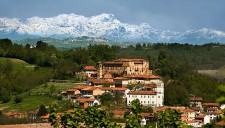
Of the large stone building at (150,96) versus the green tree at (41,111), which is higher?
the large stone building at (150,96)

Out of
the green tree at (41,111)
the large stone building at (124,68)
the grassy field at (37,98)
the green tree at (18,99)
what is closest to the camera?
the green tree at (41,111)

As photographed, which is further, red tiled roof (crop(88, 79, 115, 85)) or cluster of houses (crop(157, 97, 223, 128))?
red tiled roof (crop(88, 79, 115, 85))

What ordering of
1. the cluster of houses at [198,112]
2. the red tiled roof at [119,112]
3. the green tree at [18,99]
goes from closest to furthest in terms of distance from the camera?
the red tiled roof at [119,112], the cluster of houses at [198,112], the green tree at [18,99]

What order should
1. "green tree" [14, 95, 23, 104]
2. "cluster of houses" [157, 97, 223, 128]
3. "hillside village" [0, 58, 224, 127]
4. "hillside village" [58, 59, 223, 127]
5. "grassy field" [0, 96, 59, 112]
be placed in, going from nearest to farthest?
1. "cluster of houses" [157, 97, 223, 128]
2. "hillside village" [0, 58, 224, 127]
3. "hillside village" [58, 59, 223, 127]
4. "grassy field" [0, 96, 59, 112]
5. "green tree" [14, 95, 23, 104]

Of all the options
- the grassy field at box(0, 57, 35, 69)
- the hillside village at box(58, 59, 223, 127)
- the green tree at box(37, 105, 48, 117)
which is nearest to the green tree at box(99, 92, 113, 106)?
the hillside village at box(58, 59, 223, 127)

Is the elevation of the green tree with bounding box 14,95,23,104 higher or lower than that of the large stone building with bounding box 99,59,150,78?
lower

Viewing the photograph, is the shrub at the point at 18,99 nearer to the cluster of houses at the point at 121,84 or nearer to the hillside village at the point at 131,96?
the hillside village at the point at 131,96

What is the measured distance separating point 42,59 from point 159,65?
21.6 metres

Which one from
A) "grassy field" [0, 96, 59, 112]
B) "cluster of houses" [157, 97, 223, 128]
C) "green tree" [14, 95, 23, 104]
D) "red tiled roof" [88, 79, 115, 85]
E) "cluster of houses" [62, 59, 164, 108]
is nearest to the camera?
"cluster of houses" [157, 97, 223, 128]

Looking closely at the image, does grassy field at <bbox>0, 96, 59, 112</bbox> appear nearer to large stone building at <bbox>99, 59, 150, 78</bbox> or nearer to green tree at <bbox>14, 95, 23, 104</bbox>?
green tree at <bbox>14, 95, 23, 104</bbox>

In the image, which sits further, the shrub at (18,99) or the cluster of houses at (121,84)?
the shrub at (18,99)

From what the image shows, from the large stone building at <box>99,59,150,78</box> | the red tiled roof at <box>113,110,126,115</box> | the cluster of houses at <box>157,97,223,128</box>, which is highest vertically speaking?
the large stone building at <box>99,59,150,78</box>

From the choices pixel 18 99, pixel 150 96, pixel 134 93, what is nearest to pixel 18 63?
pixel 18 99

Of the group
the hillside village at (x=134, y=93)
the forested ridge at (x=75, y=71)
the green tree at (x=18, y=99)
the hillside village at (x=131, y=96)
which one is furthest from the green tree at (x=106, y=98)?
the green tree at (x=18, y=99)
